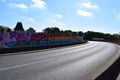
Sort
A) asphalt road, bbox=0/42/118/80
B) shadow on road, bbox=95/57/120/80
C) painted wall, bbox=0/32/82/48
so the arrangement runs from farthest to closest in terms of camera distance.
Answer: painted wall, bbox=0/32/82/48
asphalt road, bbox=0/42/118/80
shadow on road, bbox=95/57/120/80

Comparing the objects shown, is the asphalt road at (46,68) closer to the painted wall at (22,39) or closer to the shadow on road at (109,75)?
the shadow on road at (109,75)

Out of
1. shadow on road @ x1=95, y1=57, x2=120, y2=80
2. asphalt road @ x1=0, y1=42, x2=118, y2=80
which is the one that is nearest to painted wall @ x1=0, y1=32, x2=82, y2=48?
asphalt road @ x1=0, y1=42, x2=118, y2=80

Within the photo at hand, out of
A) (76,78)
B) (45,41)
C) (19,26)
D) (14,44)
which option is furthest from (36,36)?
(19,26)

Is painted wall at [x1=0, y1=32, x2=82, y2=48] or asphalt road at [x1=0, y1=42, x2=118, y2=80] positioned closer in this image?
asphalt road at [x1=0, y1=42, x2=118, y2=80]

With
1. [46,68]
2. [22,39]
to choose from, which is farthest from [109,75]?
[22,39]

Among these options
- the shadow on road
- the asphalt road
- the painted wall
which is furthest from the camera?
the painted wall

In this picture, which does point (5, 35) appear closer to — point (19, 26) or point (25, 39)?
point (25, 39)

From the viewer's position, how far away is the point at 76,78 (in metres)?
10.6

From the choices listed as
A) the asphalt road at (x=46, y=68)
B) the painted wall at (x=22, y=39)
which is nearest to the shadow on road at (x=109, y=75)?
the asphalt road at (x=46, y=68)

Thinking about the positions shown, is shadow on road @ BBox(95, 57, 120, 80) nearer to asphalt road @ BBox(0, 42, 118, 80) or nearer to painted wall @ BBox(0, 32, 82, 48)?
asphalt road @ BBox(0, 42, 118, 80)

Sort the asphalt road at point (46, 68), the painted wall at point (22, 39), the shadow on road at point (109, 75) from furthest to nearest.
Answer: the painted wall at point (22, 39), the asphalt road at point (46, 68), the shadow on road at point (109, 75)

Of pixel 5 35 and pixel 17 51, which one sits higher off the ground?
pixel 5 35

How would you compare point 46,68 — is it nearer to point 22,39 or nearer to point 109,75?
point 109,75

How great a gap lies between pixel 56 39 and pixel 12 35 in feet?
63.1
